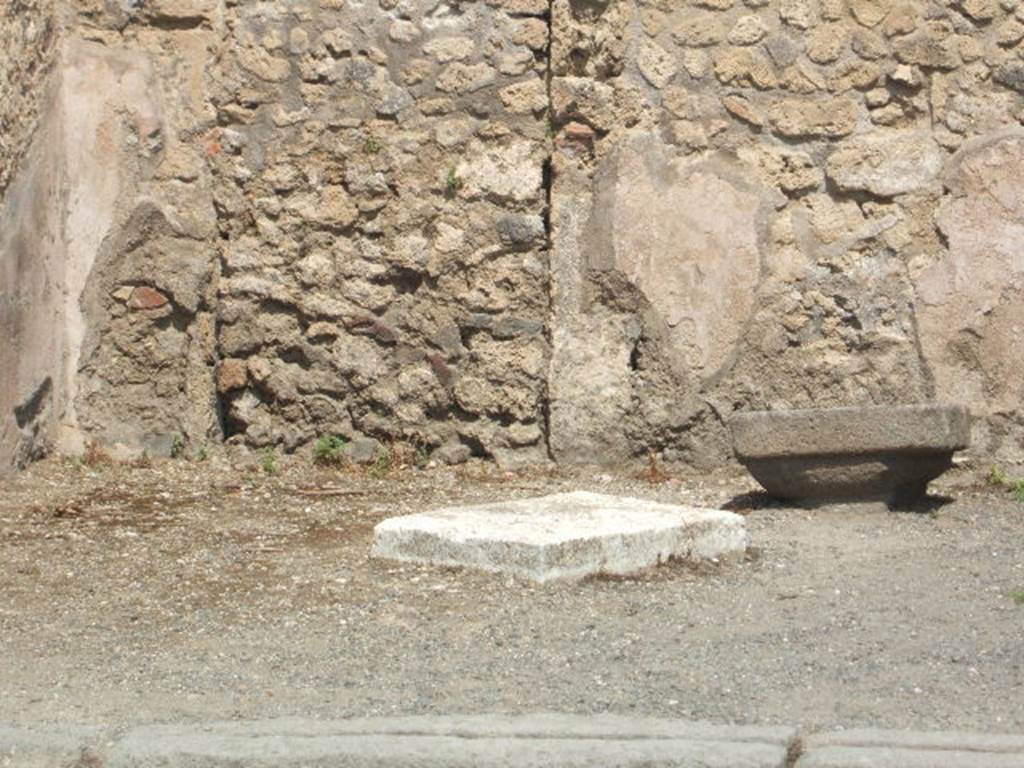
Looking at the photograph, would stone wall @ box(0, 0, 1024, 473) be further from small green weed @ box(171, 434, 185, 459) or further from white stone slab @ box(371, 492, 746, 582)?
white stone slab @ box(371, 492, 746, 582)

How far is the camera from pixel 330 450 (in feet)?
24.2

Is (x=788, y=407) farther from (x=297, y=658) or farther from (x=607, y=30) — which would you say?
(x=297, y=658)

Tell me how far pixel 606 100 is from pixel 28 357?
233 centimetres

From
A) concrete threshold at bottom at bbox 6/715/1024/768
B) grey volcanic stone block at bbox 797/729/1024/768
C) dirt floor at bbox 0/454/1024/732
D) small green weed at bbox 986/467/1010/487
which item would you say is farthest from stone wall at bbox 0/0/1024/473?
grey volcanic stone block at bbox 797/729/1024/768

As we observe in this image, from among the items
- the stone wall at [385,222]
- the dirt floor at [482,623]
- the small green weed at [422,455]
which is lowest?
the dirt floor at [482,623]

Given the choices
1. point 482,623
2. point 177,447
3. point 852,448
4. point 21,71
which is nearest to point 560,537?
point 482,623

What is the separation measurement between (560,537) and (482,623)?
19.8 inches

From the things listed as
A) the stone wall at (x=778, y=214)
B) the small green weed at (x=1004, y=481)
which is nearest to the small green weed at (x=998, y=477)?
the small green weed at (x=1004, y=481)

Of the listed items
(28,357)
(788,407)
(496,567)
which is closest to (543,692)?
→ (496,567)

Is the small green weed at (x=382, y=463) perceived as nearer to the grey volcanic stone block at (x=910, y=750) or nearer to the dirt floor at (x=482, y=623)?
the dirt floor at (x=482, y=623)

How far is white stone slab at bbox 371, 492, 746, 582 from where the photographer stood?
16.4 feet

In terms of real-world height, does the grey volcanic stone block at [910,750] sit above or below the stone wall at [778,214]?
below

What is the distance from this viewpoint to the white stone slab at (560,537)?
500cm

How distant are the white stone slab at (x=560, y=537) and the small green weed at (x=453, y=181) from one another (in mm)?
2013
